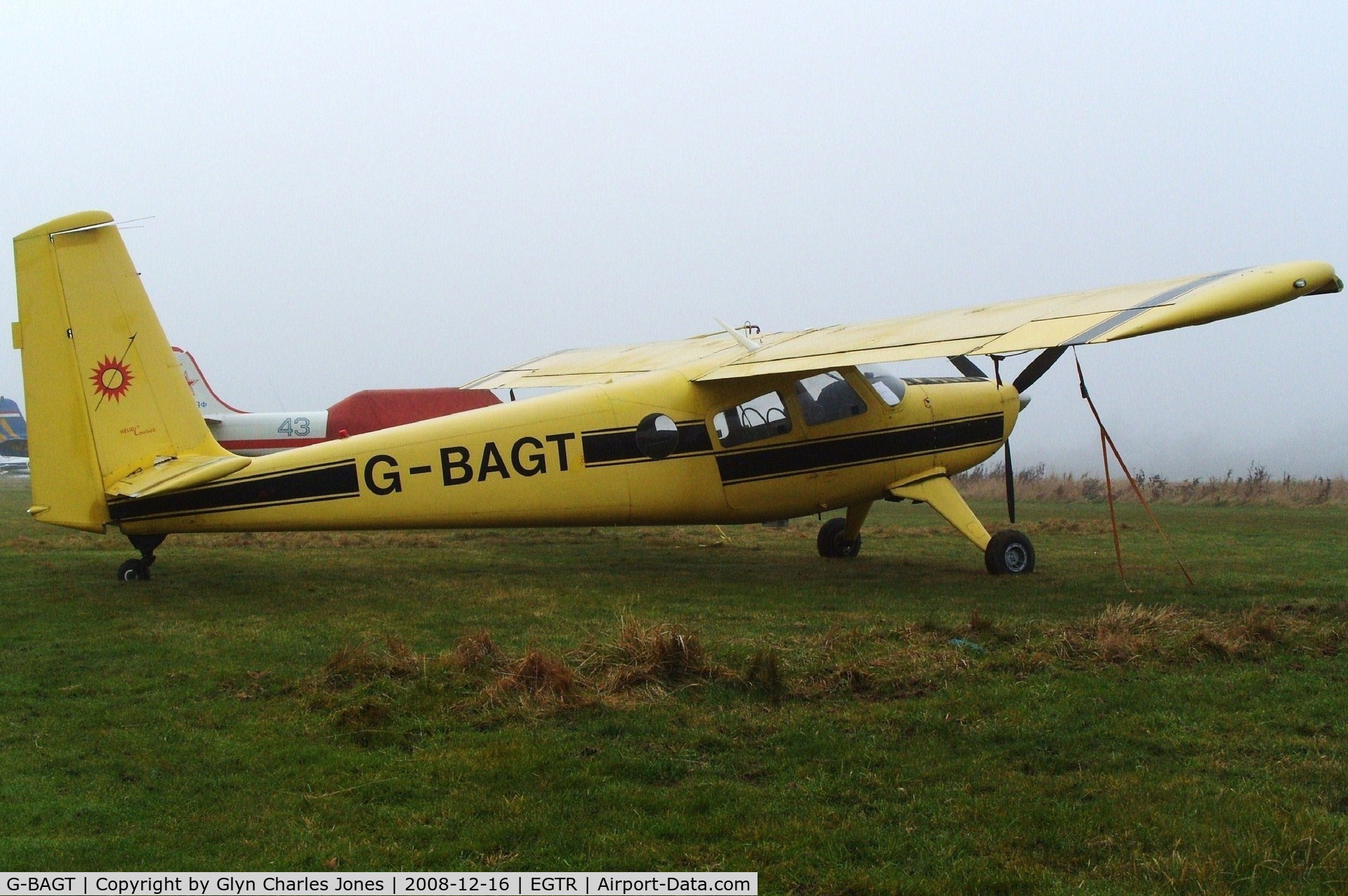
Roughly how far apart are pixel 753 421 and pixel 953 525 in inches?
91.8

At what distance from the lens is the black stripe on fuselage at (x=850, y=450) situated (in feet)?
35.7

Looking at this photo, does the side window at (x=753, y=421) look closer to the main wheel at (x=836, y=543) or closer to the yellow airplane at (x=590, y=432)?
the yellow airplane at (x=590, y=432)

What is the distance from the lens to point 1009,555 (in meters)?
10.6

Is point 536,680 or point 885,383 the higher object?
point 885,383

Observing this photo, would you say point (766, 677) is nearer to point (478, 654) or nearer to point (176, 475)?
point (478, 654)

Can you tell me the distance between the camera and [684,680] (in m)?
5.88

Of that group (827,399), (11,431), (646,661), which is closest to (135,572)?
(646,661)

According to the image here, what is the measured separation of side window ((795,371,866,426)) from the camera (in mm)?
11055

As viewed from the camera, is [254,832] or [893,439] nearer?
[254,832]

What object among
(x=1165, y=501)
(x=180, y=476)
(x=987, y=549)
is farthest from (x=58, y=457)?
(x=1165, y=501)

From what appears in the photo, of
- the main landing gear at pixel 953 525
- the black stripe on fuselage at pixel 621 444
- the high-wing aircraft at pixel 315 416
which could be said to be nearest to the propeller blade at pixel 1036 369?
the main landing gear at pixel 953 525

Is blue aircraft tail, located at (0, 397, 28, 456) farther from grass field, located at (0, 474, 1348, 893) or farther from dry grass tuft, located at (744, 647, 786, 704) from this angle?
dry grass tuft, located at (744, 647, 786, 704)

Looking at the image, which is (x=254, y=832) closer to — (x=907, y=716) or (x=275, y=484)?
(x=907, y=716)

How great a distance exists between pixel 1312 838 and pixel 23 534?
58.3 feet
